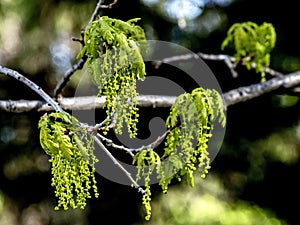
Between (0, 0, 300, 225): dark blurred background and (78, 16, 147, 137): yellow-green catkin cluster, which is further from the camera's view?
(0, 0, 300, 225): dark blurred background

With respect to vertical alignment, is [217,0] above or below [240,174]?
above

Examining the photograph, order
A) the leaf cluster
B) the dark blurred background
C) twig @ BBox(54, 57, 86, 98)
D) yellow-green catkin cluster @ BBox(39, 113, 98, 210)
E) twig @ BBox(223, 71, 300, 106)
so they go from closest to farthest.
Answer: yellow-green catkin cluster @ BBox(39, 113, 98, 210) < twig @ BBox(54, 57, 86, 98) < the leaf cluster < twig @ BBox(223, 71, 300, 106) < the dark blurred background

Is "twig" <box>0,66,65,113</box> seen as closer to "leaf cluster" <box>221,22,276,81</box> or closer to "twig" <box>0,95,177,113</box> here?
"twig" <box>0,95,177,113</box>

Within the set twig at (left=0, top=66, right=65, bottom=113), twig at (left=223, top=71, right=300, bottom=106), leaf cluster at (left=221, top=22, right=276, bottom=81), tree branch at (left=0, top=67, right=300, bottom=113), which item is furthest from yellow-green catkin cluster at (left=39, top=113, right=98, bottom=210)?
twig at (left=223, top=71, right=300, bottom=106)

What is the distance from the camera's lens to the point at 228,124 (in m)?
3.92

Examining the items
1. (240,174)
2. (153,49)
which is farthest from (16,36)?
(240,174)

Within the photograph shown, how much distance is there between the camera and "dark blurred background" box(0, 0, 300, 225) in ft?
12.4

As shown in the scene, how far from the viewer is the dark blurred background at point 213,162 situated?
12.4 feet

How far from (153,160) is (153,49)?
219cm

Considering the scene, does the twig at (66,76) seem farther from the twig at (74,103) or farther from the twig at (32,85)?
the twig at (32,85)

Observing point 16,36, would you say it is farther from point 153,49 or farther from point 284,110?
point 284,110

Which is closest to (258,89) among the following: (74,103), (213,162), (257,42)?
(257,42)

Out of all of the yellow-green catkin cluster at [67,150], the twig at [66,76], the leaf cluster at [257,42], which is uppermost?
the leaf cluster at [257,42]

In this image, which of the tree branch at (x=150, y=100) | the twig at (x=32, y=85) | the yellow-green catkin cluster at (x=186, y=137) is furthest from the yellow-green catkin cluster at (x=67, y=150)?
the tree branch at (x=150, y=100)
